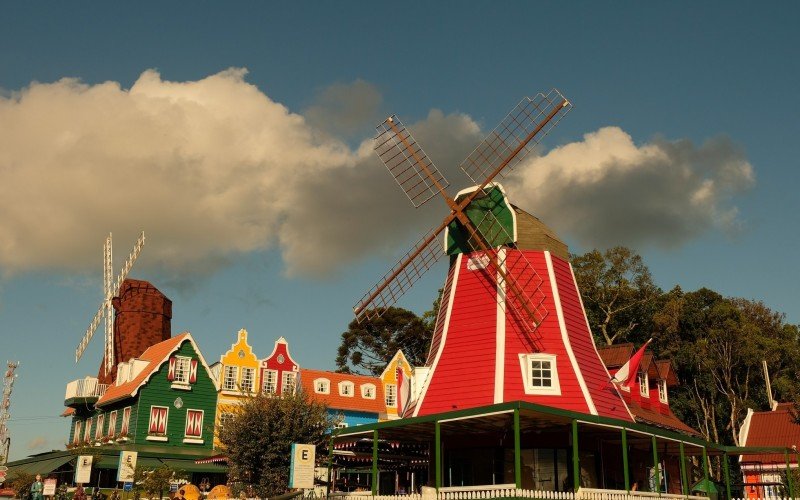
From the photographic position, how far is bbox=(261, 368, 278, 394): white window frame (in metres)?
45.3

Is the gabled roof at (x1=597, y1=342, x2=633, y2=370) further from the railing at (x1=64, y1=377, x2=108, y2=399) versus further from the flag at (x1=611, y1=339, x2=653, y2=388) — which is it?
the railing at (x1=64, y1=377, x2=108, y2=399)

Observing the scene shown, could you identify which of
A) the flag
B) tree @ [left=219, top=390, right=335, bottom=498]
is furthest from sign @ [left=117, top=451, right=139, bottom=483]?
the flag

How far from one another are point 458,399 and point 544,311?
4.52 metres

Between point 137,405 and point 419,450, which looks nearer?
point 419,450

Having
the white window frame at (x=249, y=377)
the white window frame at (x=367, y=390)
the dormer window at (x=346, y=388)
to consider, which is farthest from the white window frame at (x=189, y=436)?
the white window frame at (x=367, y=390)

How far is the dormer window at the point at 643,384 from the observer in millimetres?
34406

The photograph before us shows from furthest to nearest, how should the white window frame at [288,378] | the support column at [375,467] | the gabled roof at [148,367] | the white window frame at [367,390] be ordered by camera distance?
1. the white window frame at [367,390]
2. the white window frame at [288,378]
3. the gabled roof at [148,367]
4. the support column at [375,467]

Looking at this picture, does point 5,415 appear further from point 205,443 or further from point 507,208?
point 507,208

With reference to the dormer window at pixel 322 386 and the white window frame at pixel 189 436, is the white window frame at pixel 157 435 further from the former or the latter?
the dormer window at pixel 322 386

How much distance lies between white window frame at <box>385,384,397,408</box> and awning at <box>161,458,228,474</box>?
14152 millimetres

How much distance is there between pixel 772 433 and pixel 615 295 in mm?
15661

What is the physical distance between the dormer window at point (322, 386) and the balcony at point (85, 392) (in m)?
13.0

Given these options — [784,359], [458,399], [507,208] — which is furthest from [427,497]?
[784,359]

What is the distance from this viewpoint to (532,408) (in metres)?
21.3
